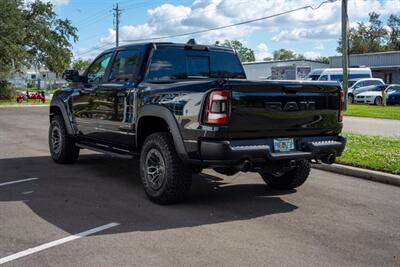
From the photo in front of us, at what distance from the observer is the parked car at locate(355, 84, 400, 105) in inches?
1198

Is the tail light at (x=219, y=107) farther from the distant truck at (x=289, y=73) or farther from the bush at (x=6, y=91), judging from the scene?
the bush at (x=6, y=91)

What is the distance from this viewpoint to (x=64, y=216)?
571 centimetres

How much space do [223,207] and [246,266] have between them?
197cm

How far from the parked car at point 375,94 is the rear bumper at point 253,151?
25356 mm

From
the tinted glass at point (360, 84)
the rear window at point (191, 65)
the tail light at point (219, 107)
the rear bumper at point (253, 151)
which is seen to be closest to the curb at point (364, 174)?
the rear bumper at point (253, 151)

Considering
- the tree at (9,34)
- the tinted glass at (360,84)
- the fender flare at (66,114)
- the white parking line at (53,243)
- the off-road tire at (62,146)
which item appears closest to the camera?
the white parking line at (53,243)

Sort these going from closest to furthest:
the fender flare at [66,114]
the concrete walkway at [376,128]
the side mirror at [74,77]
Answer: the side mirror at [74,77]
the fender flare at [66,114]
the concrete walkway at [376,128]

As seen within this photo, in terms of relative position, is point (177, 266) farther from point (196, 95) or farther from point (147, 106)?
point (147, 106)

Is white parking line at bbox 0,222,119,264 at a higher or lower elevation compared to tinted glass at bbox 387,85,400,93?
lower

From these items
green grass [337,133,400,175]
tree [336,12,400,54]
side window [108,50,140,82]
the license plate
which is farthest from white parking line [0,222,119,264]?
tree [336,12,400,54]

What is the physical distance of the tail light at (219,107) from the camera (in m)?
5.44

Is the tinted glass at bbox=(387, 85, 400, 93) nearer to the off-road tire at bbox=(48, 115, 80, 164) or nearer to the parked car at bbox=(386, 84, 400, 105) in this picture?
the parked car at bbox=(386, 84, 400, 105)

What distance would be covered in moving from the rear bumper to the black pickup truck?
1cm

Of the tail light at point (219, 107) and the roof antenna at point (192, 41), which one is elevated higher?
the roof antenna at point (192, 41)
